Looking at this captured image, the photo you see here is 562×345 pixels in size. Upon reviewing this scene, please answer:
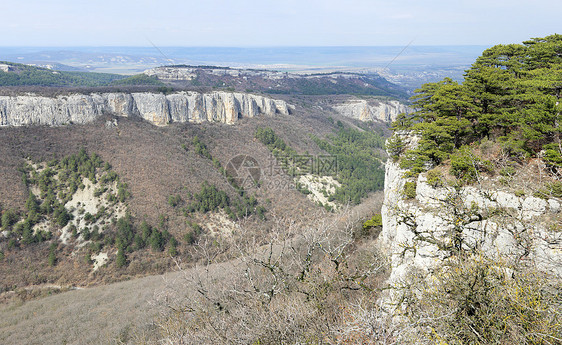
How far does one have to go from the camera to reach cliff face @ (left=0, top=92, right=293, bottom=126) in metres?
46.6

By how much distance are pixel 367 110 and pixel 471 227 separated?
9862 cm

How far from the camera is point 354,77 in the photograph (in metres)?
180

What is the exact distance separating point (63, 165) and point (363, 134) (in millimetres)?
71176

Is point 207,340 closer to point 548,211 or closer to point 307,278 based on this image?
point 307,278

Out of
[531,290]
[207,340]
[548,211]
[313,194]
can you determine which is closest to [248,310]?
[207,340]

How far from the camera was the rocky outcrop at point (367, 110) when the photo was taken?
4028 inches

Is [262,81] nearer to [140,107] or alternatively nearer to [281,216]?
[140,107]
